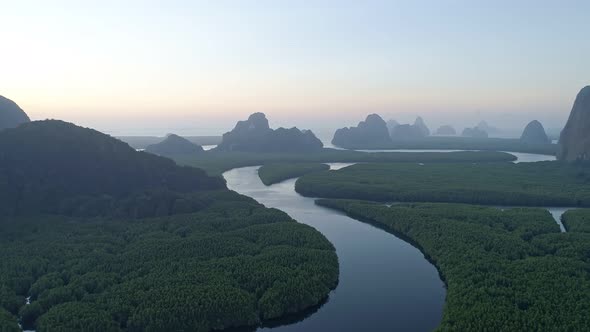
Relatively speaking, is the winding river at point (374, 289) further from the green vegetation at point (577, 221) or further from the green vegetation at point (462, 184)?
the green vegetation at point (462, 184)

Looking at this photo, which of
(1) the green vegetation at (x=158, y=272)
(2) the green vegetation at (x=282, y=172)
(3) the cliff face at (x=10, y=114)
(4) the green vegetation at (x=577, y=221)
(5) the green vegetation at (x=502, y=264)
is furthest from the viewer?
(2) the green vegetation at (x=282, y=172)

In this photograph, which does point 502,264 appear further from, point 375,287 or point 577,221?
point 577,221

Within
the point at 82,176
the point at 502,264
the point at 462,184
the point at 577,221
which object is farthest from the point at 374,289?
the point at 462,184

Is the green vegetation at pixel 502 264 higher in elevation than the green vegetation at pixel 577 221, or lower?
lower

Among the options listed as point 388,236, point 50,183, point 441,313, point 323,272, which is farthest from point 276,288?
point 50,183

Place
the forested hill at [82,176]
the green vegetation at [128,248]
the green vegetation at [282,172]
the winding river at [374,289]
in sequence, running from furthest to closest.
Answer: the green vegetation at [282,172] < the forested hill at [82,176] < the winding river at [374,289] < the green vegetation at [128,248]

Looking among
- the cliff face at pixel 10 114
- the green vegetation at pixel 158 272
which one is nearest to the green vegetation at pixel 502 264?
the green vegetation at pixel 158 272
